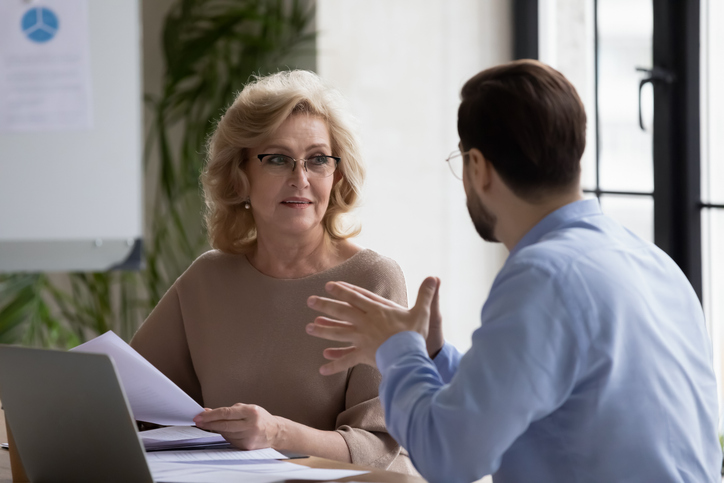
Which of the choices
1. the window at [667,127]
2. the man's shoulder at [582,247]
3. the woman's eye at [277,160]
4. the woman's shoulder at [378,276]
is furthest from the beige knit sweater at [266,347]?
the window at [667,127]

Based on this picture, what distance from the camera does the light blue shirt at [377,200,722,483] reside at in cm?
91

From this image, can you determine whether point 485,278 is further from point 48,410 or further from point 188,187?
point 48,410

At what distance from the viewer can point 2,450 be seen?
4.57 ft

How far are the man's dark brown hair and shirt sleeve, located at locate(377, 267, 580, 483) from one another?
160 mm

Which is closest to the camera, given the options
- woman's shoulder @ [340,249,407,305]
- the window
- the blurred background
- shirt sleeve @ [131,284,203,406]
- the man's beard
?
the man's beard

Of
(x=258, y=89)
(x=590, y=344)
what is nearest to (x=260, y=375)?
(x=258, y=89)

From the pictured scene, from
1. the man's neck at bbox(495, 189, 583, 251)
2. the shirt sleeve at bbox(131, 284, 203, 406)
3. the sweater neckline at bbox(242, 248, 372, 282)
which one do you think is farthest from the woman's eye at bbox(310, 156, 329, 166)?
the man's neck at bbox(495, 189, 583, 251)

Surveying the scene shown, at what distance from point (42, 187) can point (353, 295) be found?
1.62m

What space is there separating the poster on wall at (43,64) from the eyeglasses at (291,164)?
90cm

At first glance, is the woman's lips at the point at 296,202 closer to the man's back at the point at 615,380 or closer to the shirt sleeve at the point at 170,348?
the shirt sleeve at the point at 170,348

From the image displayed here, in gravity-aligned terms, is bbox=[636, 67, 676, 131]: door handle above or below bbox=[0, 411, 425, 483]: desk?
above

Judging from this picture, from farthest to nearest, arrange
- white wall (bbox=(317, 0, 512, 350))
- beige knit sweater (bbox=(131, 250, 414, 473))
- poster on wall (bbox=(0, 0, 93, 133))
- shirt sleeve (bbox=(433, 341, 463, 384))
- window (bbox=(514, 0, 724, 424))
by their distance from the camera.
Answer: white wall (bbox=(317, 0, 512, 350)) → window (bbox=(514, 0, 724, 424)) → poster on wall (bbox=(0, 0, 93, 133)) → beige knit sweater (bbox=(131, 250, 414, 473)) → shirt sleeve (bbox=(433, 341, 463, 384))

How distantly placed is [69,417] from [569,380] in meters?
0.62

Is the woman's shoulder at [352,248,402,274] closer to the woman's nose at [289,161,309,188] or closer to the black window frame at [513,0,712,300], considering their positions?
the woman's nose at [289,161,309,188]
